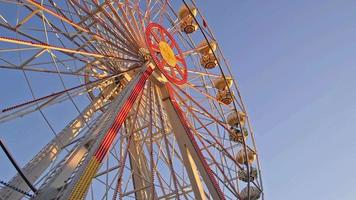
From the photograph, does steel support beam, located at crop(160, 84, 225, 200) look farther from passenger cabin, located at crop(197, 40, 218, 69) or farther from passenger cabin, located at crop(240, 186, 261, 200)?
passenger cabin, located at crop(197, 40, 218, 69)

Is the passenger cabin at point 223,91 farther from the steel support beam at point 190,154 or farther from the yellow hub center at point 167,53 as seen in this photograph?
A: the steel support beam at point 190,154

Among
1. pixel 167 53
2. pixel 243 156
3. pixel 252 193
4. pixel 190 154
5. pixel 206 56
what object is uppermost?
pixel 167 53

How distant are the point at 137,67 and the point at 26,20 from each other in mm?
3120

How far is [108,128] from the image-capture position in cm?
770

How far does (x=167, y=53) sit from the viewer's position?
12.9 meters

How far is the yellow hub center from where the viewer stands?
41.3 ft

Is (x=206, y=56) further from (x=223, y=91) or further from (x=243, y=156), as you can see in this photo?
(x=243, y=156)

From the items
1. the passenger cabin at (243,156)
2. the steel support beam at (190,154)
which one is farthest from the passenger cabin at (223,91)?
the steel support beam at (190,154)

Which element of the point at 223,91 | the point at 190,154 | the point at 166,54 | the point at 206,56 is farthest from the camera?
the point at 206,56

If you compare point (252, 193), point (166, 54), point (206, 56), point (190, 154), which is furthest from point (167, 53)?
point (252, 193)

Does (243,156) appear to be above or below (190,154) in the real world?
below

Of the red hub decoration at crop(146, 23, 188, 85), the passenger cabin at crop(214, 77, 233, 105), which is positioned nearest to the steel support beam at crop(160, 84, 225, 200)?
the red hub decoration at crop(146, 23, 188, 85)

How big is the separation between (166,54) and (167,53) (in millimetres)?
135

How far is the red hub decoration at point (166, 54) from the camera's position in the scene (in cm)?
1195
